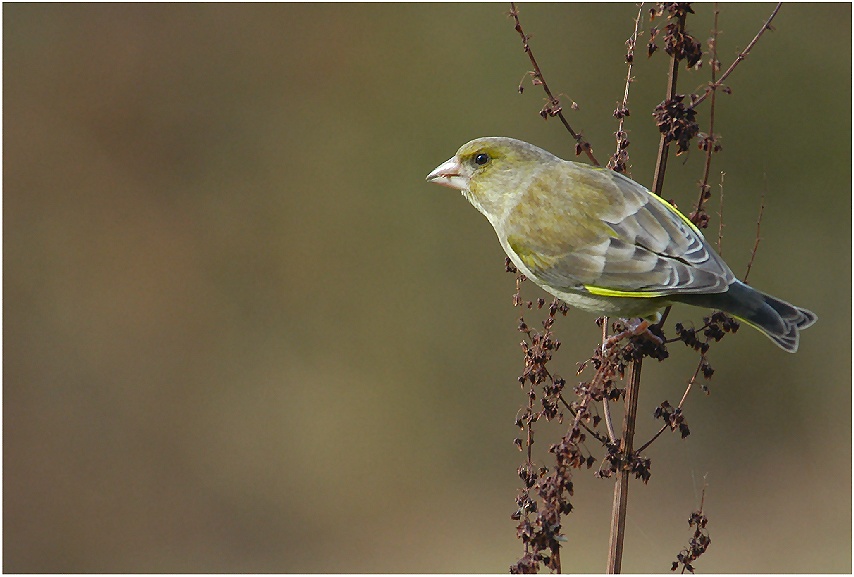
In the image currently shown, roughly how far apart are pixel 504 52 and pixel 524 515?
661 centimetres

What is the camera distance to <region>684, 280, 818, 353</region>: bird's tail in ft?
11.8

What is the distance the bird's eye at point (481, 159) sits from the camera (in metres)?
4.41

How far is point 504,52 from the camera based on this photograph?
909 cm

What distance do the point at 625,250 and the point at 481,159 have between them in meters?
0.91

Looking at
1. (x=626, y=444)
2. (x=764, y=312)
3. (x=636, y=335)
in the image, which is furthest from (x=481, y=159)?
(x=626, y=444)

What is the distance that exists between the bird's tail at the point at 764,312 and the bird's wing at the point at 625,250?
0.26 feet

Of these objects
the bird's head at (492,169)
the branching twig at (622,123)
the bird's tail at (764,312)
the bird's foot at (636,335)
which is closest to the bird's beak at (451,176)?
the bird's head at (492,169)

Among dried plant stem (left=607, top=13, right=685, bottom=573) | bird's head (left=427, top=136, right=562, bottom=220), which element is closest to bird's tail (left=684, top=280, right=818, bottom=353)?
dried plant stem (left=607, top=13, right=685, bottom=573)

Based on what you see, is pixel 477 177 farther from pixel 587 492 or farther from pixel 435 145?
pixel 587 492

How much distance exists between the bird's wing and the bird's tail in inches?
3.1

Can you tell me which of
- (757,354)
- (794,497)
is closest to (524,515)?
(757,354)

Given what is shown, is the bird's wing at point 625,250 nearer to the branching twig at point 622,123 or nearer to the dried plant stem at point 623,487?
the branching twig at point 622,123

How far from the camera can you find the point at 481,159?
443 cm

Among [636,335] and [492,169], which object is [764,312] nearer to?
[636,335]
